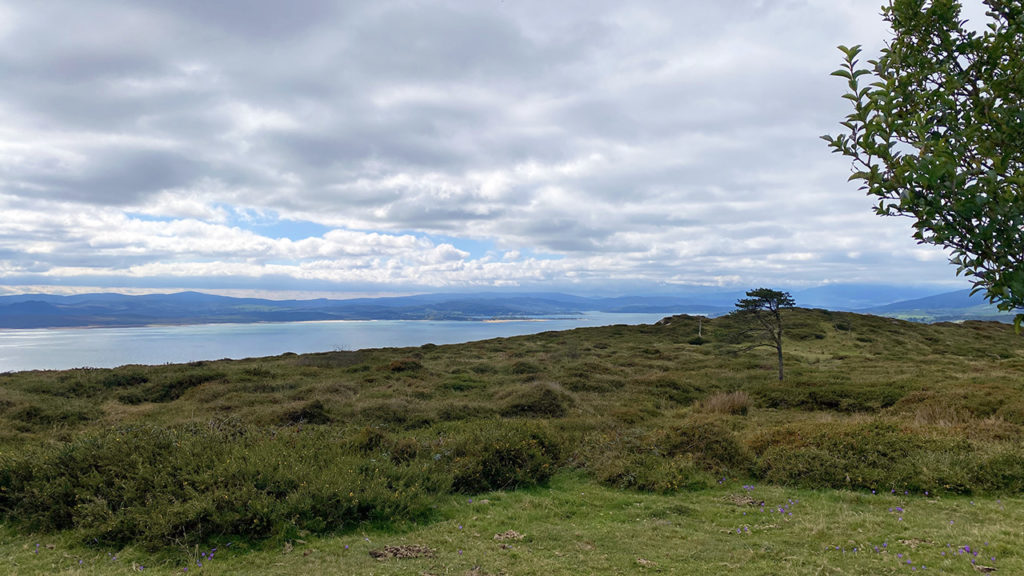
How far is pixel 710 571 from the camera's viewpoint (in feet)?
21.0

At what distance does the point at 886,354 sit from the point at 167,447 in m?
49.9

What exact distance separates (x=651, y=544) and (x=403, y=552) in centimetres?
371

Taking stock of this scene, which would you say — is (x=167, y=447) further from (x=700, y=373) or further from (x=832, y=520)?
(x=700, y=373)

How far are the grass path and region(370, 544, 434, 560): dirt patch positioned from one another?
0.04 metres

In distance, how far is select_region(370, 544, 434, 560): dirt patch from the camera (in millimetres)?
7015

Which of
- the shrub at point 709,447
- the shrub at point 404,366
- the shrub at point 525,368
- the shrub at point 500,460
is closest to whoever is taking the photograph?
the shrub at point 500,460

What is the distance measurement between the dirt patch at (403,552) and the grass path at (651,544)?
0.04m

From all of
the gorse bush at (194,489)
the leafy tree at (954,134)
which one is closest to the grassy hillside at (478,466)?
the gorse bush at (194,489)

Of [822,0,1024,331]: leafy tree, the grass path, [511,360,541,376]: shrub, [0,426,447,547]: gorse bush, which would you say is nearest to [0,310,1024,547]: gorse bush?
[0,426,447,547]: gorse bush

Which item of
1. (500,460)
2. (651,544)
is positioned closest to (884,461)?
(651,544)

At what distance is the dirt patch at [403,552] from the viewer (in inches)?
276

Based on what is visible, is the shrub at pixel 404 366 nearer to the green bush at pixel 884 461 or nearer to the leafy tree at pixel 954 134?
the green bush at pixel 884 461

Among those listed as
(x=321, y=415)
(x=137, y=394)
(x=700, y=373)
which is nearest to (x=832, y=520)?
(x=321, y=415)

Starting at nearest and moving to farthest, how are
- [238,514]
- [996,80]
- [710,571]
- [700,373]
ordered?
[996,80] < [710,571] < [238,514] < [700,373]
